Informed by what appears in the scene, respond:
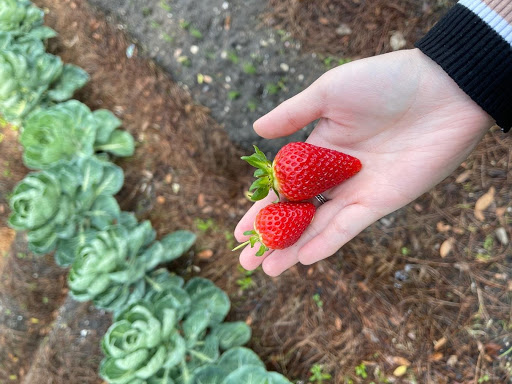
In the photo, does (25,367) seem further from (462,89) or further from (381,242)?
(462,89)

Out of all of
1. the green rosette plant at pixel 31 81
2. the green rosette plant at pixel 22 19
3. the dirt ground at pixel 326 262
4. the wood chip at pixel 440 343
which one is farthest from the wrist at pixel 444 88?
the green rosette plant at pixel 22 19

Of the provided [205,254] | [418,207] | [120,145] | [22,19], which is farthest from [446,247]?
[22,19]

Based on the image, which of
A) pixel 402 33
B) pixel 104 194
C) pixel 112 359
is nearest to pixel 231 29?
pixel 402 33

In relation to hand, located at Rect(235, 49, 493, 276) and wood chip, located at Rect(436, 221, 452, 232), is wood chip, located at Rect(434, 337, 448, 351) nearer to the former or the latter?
wood chip, located at Rect(436, 221, 452, 232)

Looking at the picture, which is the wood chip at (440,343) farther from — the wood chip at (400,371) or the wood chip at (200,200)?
the wood chip at (200,200)

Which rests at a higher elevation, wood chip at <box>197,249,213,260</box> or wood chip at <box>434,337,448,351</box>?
wood chip at <box>197,249,213,260</box>

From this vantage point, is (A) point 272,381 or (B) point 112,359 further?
(B) point 112,359

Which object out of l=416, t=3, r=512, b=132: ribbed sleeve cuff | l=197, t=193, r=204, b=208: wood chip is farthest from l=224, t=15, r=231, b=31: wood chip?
l=416, t=3, r=512, b=132: ribbed sleeve cuff

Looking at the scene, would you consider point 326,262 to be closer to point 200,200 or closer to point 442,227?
point 442,227
